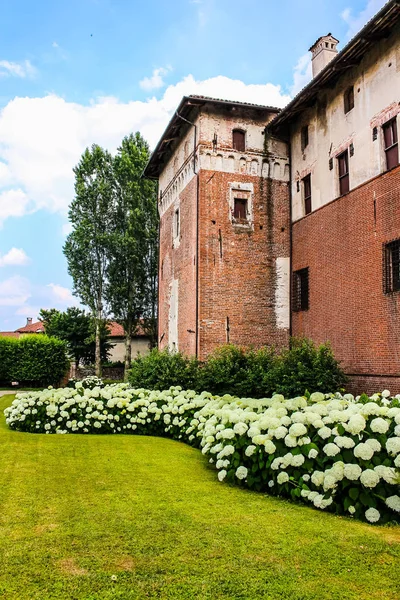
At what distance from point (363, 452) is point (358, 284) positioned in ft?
31.2

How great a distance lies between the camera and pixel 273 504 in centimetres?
591

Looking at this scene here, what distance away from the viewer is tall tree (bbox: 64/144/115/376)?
32250 millimetres

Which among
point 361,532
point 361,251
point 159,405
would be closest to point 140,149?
point 361,251

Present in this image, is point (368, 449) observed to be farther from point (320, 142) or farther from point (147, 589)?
point (320, 142)

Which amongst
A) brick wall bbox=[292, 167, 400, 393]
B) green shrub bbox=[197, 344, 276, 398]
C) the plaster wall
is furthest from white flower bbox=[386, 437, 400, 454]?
the plaster wall

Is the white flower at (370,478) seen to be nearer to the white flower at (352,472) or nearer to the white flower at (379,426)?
the white flower at (352,472)

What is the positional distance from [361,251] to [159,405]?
282 inches

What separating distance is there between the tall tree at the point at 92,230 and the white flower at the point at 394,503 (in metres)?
28.2

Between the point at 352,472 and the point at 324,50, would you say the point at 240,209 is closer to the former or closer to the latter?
the point at 324,50

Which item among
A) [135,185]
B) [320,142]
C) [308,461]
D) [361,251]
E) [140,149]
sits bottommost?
[308,461]

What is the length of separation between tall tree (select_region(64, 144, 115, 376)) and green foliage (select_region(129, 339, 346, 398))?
16.5m

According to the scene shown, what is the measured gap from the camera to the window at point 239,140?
1873 centimetres

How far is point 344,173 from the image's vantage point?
15539 mm

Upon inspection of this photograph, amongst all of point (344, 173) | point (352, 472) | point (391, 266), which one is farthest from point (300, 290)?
point (352, 472)
